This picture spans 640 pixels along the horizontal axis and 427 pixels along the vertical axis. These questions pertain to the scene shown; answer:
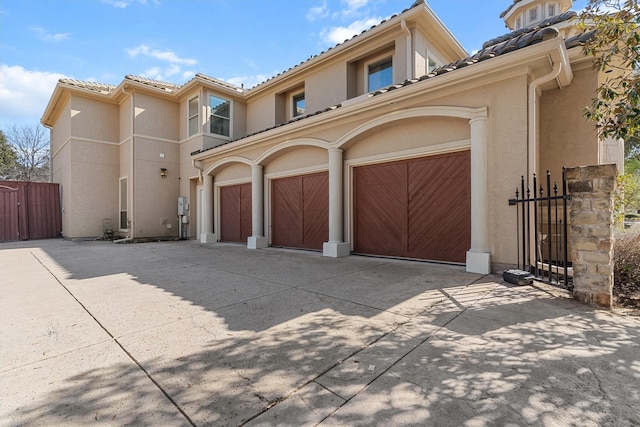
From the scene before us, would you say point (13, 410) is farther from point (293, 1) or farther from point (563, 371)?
point (293, 1)

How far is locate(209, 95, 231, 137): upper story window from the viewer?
11766mm

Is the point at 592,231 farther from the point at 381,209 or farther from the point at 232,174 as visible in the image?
the point at 232,174

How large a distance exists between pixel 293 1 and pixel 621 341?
8708 mm

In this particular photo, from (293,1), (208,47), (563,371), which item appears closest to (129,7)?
(208,47)

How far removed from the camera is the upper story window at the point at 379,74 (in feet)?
28.4

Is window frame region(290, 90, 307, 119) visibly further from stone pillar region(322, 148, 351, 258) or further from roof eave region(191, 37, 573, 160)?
stone pillar region(322, 148, 351, 258)

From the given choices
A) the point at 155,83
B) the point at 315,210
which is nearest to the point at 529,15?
the point at 315,210

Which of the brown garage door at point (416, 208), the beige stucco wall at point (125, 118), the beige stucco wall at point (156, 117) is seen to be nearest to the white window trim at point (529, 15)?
the brown garage door at point (416, 208)

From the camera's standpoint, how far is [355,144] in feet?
23.8

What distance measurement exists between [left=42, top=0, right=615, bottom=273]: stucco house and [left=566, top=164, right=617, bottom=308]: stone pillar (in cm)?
126

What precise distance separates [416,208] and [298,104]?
277 inches

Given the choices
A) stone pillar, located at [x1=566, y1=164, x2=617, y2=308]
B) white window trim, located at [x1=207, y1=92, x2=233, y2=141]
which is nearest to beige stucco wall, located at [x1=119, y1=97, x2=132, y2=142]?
white window trim, located at [x1=207, y1=92, x2=233, y2=141]

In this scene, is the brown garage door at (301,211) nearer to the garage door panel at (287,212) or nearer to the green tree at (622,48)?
the garage door panel at (287,212)

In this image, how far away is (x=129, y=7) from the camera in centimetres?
721
